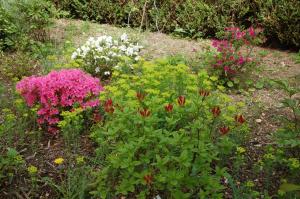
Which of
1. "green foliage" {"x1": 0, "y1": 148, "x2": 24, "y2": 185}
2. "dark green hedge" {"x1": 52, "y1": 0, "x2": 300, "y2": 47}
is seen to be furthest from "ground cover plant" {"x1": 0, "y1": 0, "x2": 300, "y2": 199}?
"dark green hedge" {"x1": 52, "y1": 0, "x2": 300, "y2": 47}

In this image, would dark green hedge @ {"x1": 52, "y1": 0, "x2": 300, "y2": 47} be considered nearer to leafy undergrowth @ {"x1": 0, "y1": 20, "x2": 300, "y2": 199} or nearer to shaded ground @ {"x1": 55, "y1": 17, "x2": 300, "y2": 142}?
shaded ground @ {"x1": 55, "y1": 17, "x2": 300, "y2": 142}

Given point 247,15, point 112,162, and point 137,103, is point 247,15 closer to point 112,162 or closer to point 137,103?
point 137,103

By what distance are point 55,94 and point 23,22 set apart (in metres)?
3.23

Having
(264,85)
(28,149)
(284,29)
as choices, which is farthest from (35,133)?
(284,29)

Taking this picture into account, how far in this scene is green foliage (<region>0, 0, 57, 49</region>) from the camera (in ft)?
22.6

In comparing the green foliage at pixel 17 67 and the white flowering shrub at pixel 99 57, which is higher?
the white flowering shrub at pixel 99 57

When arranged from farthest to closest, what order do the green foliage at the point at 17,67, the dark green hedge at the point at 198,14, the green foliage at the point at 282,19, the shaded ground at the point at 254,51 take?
1. the dark green hedge at the point at 198,14
2. the green foliage at the point at 282,19
3. the green foliage at the point at 17,67
4. the shaded ground at the point at 254,51

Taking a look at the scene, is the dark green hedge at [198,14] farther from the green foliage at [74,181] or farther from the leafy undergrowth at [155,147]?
the green foliage at [74,181]

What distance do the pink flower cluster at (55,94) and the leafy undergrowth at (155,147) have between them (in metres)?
0.04

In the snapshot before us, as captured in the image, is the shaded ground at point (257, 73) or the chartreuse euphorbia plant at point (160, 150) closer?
the chartreuse euphorbia plant at point (160, 150)

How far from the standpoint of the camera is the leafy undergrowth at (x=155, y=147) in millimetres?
3195

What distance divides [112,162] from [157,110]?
2.07 feet

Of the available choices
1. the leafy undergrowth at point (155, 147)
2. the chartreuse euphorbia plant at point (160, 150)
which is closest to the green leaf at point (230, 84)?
the leafy undergrowth at point (155, 147)

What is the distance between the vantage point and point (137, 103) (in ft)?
12.2
